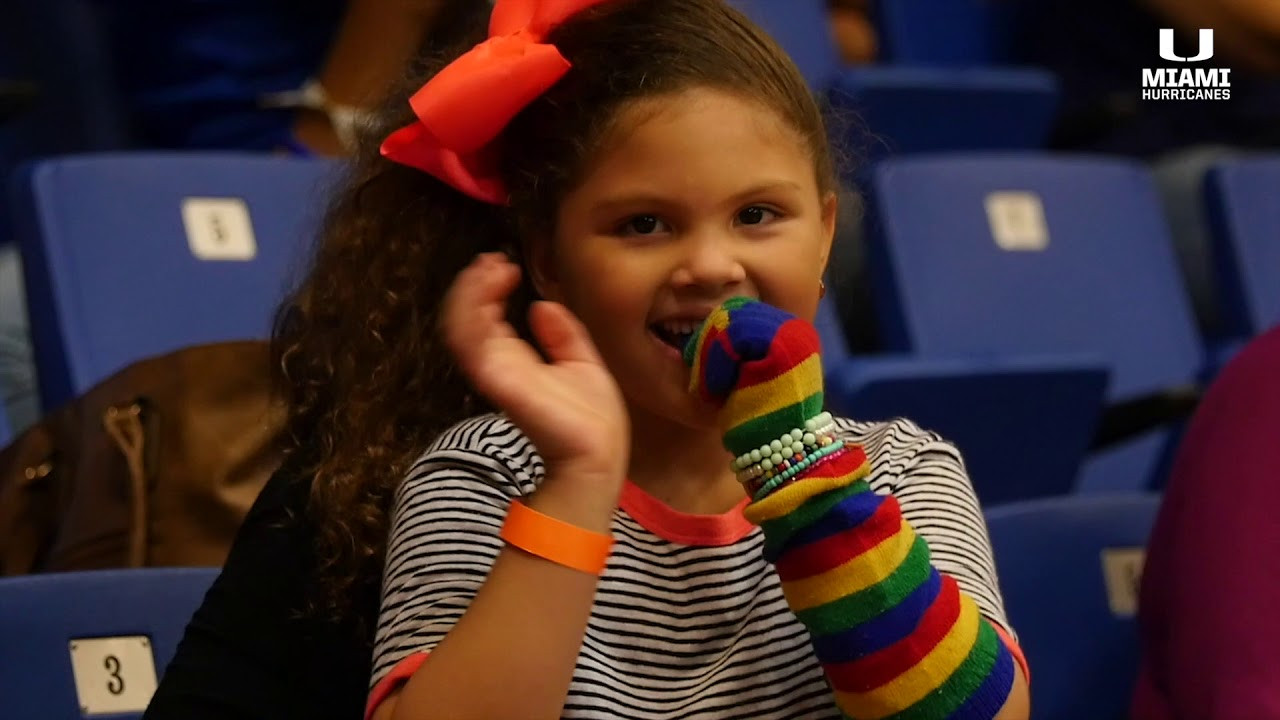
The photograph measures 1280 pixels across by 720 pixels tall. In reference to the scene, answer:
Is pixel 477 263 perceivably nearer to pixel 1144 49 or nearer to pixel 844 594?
pixel 844 594

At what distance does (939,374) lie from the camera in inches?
74.7

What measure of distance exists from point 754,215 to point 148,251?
107 cm

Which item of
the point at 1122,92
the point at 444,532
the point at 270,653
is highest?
the point at 444,532

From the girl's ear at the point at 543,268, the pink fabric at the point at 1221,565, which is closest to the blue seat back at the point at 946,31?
the pink fabric at the point at 1221,565

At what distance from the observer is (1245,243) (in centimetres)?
258

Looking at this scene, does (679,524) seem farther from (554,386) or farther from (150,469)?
(150,469)

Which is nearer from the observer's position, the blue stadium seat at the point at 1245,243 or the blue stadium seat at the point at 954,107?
the blue stadium seat at the point at 1245,243

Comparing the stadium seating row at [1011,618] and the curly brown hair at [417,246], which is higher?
the curly brown hair at [417,246]

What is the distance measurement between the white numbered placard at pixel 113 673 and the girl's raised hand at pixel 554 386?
424mm

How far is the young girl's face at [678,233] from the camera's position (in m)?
1.02

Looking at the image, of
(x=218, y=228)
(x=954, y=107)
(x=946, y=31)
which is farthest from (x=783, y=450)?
(x=946, y=31)

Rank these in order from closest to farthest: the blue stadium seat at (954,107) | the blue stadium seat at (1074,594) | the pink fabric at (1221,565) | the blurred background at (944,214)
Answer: the pink fabric at (1221,565) → the blue stadium seat at (1074,594) → the blurred background at (944,214) → the blue stadium seat at (954,107)

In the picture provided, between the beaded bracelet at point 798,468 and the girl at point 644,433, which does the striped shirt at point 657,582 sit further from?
the beaded bracelet at point 798,468

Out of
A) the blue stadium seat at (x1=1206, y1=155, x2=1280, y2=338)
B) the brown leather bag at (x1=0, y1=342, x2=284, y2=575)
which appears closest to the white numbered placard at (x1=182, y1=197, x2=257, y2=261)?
the brown leather bag at (x1=0, y1=342, x2=284, y2=575)
